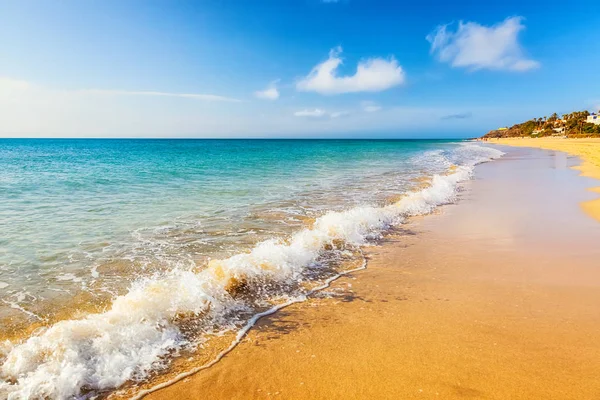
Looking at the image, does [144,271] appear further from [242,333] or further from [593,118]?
[593,118]

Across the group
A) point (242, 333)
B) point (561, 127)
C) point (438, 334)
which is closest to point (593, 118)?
point (561, 127)

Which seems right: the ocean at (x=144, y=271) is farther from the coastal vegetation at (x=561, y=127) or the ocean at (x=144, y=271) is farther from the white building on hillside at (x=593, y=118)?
the white building on hillside at (x=593, y=118)

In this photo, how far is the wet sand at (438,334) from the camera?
3469 mm

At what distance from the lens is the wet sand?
3.47 m

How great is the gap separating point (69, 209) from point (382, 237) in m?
11.1

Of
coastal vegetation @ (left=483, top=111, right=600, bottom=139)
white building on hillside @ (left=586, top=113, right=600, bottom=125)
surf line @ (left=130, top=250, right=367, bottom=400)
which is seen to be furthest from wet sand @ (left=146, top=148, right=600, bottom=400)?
white building on hillside @ (left=586, top=113, right=600, bottom=125)

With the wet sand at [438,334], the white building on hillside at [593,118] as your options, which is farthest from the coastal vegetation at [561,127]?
the wet sand at [438,334]

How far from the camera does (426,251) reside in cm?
791

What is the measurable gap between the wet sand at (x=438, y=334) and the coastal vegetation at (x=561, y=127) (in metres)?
97.7

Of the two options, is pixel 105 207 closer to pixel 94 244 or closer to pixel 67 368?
pixel 94 244

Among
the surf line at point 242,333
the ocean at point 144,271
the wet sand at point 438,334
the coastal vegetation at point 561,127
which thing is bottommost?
the surf line at point 242,333

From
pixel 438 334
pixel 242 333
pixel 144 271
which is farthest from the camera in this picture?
pixel 144 271

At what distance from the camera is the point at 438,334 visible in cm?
442

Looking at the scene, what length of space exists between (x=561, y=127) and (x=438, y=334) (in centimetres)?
14455
